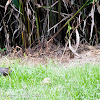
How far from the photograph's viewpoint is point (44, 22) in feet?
12.1

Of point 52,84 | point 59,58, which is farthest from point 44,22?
point 52,84

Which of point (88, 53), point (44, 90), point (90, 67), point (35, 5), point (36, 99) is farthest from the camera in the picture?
point (35, 5)

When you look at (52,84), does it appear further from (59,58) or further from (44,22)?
(44,22)

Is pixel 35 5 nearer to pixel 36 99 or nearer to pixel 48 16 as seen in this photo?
pixel 48 16

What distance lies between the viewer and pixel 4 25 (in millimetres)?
3873

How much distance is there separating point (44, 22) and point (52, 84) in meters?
1.80

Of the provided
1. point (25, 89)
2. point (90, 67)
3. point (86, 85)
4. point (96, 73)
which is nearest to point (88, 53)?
point (90, 67)

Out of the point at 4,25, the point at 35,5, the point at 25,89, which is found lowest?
the point at 25,89

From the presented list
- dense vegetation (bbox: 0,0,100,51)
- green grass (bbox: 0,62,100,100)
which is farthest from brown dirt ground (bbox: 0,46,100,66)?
green grass (bbox: 0,62,100,100)

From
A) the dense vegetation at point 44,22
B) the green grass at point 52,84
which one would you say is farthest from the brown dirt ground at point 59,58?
the green grass at point 52,84

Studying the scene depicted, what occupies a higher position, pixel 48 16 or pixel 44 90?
pixel 48 16

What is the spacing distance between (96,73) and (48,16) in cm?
166

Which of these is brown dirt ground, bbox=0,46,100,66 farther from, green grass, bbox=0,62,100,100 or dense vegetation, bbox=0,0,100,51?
green grass, bbox=0,62,100,100

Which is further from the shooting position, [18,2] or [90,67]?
[18,2]
